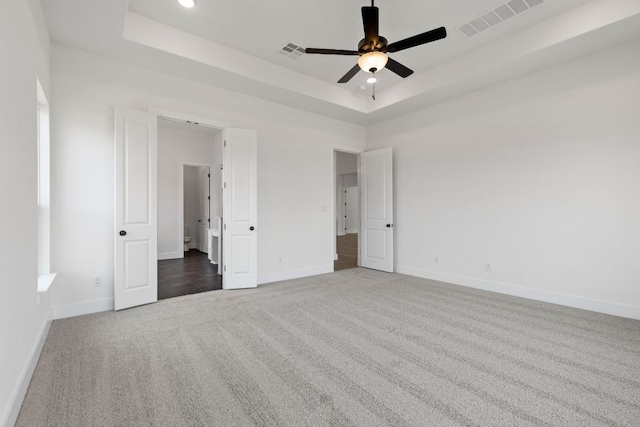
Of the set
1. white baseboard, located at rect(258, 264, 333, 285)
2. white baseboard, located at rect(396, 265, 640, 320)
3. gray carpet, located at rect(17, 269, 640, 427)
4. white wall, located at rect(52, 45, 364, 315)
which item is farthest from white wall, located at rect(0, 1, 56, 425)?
white baseboard, located at rect(396, 265, 640, 320)

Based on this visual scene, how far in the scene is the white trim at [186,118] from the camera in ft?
12.8

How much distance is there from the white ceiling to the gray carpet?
312cm

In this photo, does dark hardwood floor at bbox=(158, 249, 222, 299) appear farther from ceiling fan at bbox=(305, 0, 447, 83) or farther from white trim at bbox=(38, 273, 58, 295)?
ceiling fan at bbox=(305, 0, 447, 83)

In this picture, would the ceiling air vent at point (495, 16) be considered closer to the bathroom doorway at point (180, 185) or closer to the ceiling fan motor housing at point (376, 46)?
the ceiling fan motor housing at point (376, 46)

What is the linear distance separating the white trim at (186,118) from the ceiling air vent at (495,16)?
3.48 meters

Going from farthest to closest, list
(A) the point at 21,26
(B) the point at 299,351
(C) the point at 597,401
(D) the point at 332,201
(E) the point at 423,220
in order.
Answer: (D) the point at 332,201, (E) the point at 423,220, (B) the point at 299,351, (A) the point at 21,26, (C) the point at 597,401

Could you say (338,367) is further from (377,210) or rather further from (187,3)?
(377,210)

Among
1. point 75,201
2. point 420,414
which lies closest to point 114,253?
point 75,201

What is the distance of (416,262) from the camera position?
543cm

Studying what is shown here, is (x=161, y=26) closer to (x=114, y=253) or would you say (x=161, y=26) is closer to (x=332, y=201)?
(x=114, y=253)

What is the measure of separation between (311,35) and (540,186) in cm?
366

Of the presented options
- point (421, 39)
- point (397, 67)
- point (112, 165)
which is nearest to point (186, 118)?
point (112, 165)

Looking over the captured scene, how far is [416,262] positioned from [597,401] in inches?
140

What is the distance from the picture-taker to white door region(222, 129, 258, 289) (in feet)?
14.7
